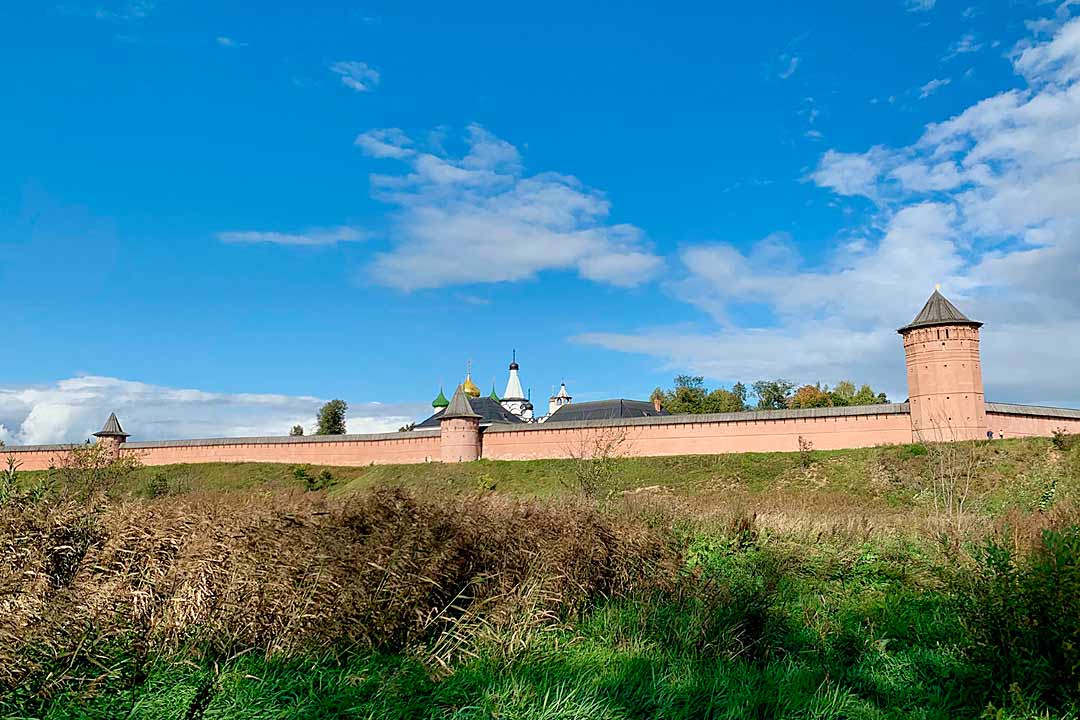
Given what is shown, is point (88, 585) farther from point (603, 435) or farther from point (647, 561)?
point (603, 435)

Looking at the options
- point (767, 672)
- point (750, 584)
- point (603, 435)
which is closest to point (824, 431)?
point (603, 435)

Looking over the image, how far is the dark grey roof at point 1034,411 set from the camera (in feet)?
93.5

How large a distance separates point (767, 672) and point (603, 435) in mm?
27083

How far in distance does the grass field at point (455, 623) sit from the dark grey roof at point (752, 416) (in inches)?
924

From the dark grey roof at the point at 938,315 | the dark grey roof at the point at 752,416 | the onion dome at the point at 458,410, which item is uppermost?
the dark grey roof at the point at 938,315

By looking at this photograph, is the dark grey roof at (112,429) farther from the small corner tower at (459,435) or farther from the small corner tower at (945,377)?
the small corner tower at (945,377)

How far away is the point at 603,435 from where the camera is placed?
3219 cm

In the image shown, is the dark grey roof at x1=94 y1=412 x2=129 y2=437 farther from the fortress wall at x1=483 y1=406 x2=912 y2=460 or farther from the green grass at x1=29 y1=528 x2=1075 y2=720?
the green grass at x1=29 y1=528 x2=1075 y2=720

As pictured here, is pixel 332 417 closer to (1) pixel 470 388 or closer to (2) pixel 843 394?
(1) pixel 470 388

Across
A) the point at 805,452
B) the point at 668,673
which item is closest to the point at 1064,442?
the point at 805,452

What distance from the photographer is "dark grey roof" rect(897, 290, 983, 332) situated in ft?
92.8

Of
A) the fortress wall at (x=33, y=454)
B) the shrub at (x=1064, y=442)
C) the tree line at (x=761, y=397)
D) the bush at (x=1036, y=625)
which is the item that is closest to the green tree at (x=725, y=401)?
the tree line at (x=761, y=397)

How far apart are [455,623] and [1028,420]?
31181 millimetres

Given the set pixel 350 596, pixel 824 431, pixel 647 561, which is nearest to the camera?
pixel 350 596
